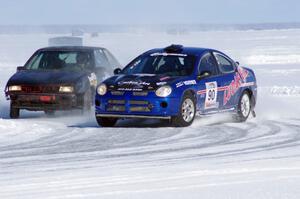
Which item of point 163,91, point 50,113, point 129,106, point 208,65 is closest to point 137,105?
point 129,106

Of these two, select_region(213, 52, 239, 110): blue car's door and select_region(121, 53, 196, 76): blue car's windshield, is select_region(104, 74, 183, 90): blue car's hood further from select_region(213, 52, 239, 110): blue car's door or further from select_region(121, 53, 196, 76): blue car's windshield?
select_region(213, 52, 239, 110): blue car's door

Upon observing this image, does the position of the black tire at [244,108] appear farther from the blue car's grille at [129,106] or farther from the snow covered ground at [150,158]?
the blue car's grille at [129,106]

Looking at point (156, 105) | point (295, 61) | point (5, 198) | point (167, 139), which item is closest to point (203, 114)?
point (156, 105)

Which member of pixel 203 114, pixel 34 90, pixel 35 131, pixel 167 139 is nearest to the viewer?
pixel 167 139

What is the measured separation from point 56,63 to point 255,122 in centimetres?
441

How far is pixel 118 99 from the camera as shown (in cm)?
1534

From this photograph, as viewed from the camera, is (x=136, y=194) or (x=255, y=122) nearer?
(x=136, y=194)

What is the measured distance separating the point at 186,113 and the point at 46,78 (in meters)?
3.41

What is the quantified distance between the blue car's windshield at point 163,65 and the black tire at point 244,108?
1.50 m

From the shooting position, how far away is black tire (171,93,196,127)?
50.2 ft

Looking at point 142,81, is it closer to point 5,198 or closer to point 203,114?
point 203,114

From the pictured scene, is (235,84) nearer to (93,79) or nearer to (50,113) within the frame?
(93,79)

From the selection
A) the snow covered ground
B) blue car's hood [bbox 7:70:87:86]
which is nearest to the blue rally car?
the snow covered ground

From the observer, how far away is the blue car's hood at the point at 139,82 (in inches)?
600
